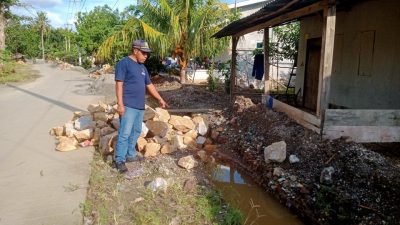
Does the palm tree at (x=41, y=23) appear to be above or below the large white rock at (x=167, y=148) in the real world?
above

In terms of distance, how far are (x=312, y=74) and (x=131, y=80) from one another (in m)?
6.76

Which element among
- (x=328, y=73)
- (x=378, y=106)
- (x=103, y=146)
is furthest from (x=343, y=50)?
(x=103, y=146)

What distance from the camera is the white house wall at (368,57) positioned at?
24.2 ft

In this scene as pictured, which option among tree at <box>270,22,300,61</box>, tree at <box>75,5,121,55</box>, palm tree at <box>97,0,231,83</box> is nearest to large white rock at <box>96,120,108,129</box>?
palm tree at <box>97,0,231,83</box>

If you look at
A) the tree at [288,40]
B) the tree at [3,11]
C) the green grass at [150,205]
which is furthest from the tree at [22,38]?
the green grass at [150,205]

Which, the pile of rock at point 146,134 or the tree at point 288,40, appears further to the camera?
the tree at point 288,40

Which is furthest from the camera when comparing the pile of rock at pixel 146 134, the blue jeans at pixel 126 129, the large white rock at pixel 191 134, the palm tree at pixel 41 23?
the palm tree at pixel 41 23

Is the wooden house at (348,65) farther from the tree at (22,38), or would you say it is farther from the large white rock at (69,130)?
the tree at (22,38)

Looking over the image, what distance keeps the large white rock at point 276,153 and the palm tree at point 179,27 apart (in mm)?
10142

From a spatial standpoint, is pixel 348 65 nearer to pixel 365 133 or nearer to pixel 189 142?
pixel 365 133

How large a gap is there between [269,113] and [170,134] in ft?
7.94

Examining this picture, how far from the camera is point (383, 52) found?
24.9 ft

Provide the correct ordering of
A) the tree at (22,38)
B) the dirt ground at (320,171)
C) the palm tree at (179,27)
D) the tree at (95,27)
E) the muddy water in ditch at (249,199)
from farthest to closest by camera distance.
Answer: the tree at (22,38) < the tree at (95,27) < the palm tree at (179,27) < the muddy water in ditch at (249,199) < the dirt ground at (320,171)

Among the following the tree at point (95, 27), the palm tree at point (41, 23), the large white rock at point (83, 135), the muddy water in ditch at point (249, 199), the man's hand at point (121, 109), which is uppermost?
the palm tree at point (41, 23)
